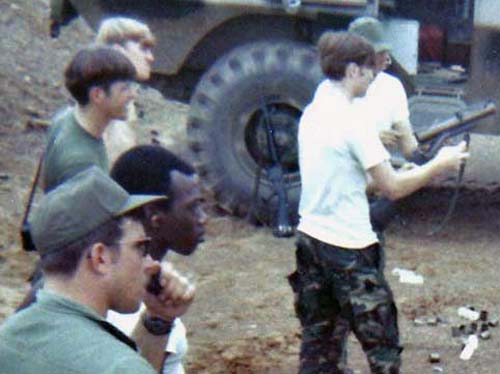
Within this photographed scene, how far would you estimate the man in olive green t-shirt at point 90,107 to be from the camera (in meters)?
4.90

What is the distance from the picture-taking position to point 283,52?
935cm

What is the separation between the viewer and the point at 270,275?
844 cm

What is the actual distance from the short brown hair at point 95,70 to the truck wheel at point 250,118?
424 cm

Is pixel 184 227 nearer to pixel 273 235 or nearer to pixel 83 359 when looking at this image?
pixel 83 359

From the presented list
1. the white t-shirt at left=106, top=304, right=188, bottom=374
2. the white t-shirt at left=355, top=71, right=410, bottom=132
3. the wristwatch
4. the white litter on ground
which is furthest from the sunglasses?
the white litter on ground

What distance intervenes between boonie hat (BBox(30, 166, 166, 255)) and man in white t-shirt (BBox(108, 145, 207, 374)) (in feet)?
2.32

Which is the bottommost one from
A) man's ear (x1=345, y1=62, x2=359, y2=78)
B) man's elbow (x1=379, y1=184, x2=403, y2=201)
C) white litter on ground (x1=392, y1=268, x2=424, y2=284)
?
white litter on ground (x1=392, y1=268, x2=424, y2=284)

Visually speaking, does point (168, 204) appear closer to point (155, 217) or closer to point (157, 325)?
point (155, 217)

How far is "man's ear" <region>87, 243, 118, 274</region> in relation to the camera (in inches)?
116

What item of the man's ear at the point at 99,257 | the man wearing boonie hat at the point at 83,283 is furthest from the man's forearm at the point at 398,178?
the man's ear at the point at 99,257

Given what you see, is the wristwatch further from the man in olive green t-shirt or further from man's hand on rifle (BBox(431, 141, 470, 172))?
man's hand on rifle (BBox(431, 141, 470, 172))

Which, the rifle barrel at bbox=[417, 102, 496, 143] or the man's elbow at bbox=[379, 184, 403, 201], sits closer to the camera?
the man's elbow at bbox=[379, 184, 403, 201]

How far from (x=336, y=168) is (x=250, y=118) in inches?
158

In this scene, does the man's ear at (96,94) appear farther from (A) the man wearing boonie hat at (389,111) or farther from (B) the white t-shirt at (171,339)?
(A) the man wearing boonie hat at (389,111)
